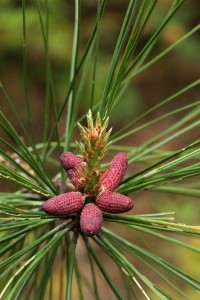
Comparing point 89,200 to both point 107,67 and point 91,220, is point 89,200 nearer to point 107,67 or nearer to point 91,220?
point 91,220

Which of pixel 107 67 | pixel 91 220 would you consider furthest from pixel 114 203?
pixel 107 67

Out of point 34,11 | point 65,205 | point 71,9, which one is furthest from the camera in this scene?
point 71,9

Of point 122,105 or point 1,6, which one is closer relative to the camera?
point 1,6

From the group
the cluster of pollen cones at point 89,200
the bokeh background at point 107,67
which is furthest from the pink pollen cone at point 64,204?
the bokeh background at point 107,67

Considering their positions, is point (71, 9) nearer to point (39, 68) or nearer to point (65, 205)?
point (39, 68)

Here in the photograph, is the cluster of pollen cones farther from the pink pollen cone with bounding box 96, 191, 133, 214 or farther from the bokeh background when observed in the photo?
the bokeh background

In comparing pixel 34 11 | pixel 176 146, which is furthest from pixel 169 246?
pixel 34 11

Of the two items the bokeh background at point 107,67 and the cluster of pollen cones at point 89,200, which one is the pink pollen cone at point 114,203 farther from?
the bokeh background at point 107,67
